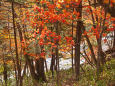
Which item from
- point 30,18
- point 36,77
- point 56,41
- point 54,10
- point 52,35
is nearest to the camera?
point 54,10

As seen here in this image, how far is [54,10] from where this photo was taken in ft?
22.3

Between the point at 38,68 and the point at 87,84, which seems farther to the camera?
the point at 38,68

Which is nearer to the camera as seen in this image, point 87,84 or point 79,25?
point 87,84

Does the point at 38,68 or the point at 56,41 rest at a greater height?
the point at 56,41

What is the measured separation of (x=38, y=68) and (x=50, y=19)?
5496 mm

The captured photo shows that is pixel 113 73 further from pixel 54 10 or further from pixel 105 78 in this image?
pixel 54 10

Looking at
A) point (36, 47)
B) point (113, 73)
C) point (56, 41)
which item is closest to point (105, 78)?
point (113, 73)

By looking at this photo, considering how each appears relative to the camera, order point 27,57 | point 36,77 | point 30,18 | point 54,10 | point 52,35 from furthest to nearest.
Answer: point 36,77
point 27,57
point 30,18
point 52,35
point 54,10

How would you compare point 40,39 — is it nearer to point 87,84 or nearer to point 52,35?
point 52,35

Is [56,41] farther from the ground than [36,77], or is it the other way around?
[56,41]

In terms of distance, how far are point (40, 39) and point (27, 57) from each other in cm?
294

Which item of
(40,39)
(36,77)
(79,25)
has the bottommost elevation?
(36,77)

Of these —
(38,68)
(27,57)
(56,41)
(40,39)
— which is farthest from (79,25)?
(38,68)

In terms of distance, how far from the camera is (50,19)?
7133mm
